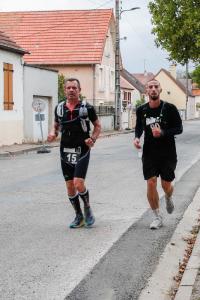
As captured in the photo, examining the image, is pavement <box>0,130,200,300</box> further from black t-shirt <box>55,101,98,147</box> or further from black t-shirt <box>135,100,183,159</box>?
black t-shirt <box>55,101,98,147</box>

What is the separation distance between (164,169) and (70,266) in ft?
6.97

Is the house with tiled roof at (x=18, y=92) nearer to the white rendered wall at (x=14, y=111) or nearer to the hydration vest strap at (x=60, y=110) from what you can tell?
the white rendered wall at (x=14, y=111)

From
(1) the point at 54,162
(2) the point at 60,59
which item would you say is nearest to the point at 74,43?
(2) the point at 60,59

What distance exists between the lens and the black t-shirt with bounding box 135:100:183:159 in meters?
7.33

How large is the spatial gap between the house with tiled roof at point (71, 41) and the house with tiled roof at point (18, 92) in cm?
1271

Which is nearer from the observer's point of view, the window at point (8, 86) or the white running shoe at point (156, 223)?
the white running shoe at point (156, 223)

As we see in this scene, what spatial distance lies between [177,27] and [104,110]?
10.3 metres

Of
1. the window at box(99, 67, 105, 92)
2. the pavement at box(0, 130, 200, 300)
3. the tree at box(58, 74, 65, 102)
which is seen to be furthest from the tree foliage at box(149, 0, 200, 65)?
the pavement at box(0, 130, 200, 300)

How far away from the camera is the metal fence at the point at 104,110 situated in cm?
3962

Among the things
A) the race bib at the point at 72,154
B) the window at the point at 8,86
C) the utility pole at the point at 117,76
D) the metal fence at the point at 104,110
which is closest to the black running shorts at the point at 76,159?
the race bib at the point at 72,154

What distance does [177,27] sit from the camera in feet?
106

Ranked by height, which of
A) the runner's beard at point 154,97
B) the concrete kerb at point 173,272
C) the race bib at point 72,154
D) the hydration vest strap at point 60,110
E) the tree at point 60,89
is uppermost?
the tree at point 60,89

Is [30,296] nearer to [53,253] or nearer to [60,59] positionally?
[53,253]

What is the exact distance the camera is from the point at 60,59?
42531mm
